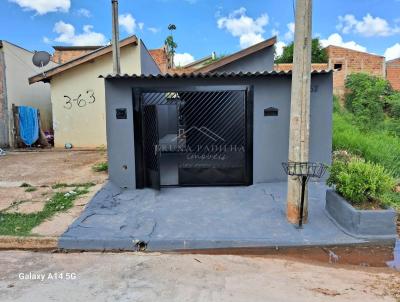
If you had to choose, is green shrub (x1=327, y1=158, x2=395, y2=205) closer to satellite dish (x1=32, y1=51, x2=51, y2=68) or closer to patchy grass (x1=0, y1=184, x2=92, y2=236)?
patchy grass (x1=0, y1=184, x2=92, y2=236)

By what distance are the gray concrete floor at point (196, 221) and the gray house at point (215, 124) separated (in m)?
Answer: 0.55

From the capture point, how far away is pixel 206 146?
27.7ft

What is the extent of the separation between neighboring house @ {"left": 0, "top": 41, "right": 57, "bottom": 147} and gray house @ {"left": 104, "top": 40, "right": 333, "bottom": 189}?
30.8 ft

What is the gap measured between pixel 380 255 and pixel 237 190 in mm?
3499

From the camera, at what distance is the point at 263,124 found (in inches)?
314

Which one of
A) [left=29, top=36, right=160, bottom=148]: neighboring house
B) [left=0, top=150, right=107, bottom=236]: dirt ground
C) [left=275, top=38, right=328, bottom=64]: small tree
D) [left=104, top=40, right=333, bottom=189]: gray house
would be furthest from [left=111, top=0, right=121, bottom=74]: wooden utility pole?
[left=275, top=38, right=328, bottom=64]: small tree

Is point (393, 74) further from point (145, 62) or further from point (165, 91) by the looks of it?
point (165, 91)

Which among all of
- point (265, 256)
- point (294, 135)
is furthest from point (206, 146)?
point (265, 256)

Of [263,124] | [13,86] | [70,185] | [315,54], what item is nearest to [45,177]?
[70,185]

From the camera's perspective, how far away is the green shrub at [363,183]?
529 cm

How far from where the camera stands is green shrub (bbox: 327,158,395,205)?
5.29 m

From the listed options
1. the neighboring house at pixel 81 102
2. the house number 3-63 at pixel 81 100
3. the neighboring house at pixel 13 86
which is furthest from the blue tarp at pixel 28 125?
the house number 3-63 at pixel 81 100

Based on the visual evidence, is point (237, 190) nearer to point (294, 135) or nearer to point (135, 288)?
point (294, 135)

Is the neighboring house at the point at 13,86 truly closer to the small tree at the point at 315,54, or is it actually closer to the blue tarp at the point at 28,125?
the blue tarp at the point at 28,125
